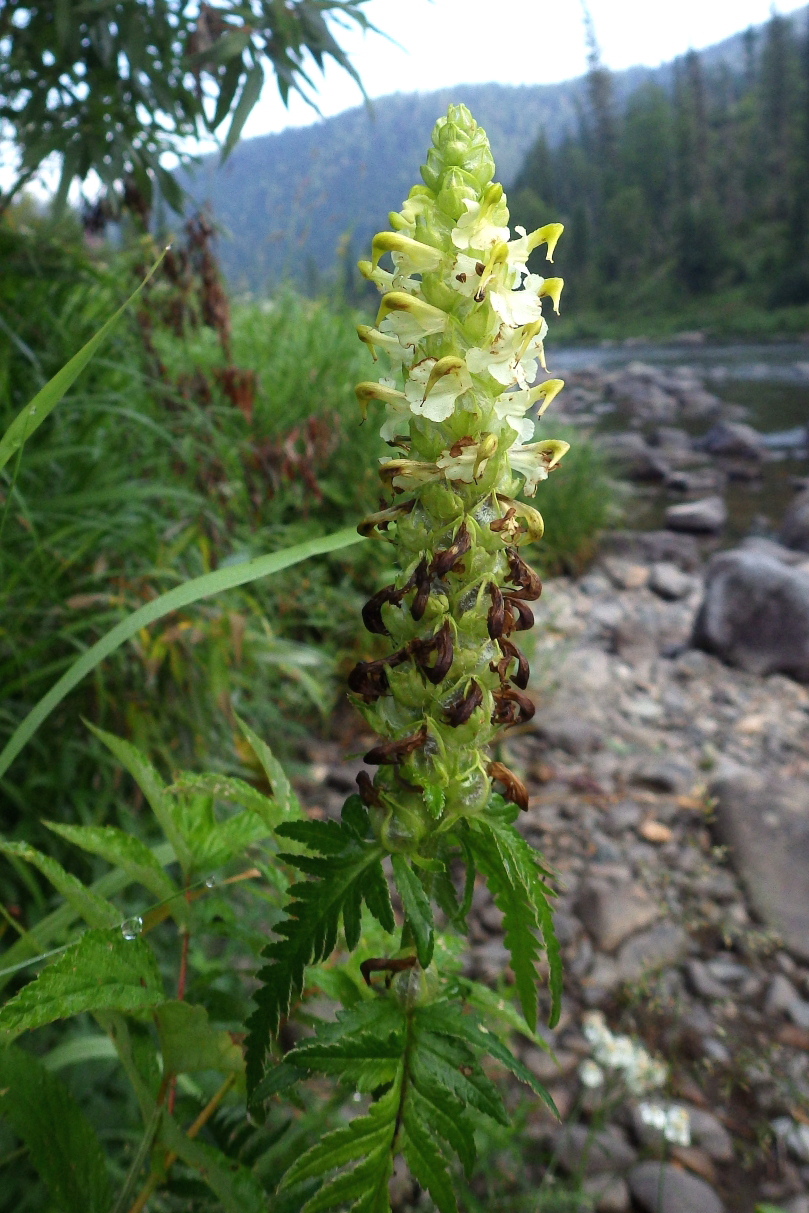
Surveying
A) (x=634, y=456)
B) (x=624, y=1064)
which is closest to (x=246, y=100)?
(x=624, y=1064)

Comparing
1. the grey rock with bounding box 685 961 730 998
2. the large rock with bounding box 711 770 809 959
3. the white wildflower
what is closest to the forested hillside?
the large rock with bounding box 711 770 809 959

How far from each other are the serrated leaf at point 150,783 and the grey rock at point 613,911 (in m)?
2.44

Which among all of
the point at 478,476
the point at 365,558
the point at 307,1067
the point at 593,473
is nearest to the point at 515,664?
the point at 478,476

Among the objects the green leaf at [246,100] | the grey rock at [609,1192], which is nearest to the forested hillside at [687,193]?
the green leaf at [246,100]

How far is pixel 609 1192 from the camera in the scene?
211 centimetres

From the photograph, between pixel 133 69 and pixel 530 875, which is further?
pixel 133 69

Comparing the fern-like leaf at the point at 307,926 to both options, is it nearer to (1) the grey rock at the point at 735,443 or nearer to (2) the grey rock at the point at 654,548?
(2) the grey rock at the point at 654,548

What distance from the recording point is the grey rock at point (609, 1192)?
6.77 feet

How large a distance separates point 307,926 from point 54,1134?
391 millimetres

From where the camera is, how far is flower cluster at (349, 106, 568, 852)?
835 millimetres

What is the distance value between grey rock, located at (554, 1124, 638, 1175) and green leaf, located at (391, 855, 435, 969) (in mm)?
1728

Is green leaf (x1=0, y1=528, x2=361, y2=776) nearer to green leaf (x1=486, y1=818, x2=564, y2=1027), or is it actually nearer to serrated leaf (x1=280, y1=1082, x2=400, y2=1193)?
green leaf (x1=486, y1=818, x2=564, y2=1027)

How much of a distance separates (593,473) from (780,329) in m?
30.4

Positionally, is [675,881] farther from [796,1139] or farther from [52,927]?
[52,927]
